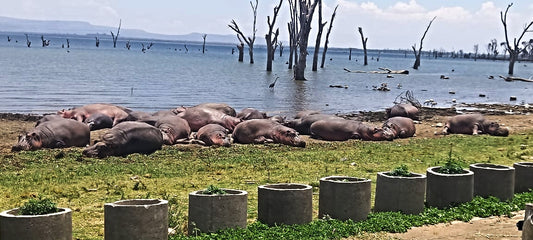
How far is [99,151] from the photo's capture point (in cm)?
1587

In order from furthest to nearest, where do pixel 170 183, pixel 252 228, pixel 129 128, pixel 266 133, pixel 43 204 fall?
pixel 266 133 → pixel 129 128 → pixel 170 183 → pixel 252 228 → pixel 43 204

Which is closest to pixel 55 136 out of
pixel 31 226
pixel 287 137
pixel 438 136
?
pixel 287 137

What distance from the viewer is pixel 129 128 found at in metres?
16.6

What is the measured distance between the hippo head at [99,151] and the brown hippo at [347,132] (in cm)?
696

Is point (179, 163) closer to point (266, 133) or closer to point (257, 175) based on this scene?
point (257, 175)

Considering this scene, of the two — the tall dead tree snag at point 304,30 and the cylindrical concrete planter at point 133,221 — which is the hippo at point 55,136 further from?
the tall dead tree snag at point 304,30

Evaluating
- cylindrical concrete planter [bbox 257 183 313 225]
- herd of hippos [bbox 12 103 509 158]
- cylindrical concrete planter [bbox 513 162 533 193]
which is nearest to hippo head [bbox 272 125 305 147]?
herd of hippos [bbox 12 103 509 158]

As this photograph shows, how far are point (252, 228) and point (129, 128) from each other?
8501 mm

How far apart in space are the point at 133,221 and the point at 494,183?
5.82 m

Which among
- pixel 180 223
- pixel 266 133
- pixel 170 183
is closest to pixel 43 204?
pixel 180 223

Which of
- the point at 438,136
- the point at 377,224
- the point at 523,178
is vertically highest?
the point at 523,178

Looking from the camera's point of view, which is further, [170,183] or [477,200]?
[170,183]

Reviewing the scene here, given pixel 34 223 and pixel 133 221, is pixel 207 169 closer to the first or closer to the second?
pixel 133 221

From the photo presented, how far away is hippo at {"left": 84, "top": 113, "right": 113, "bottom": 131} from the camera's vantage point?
66.9ft
